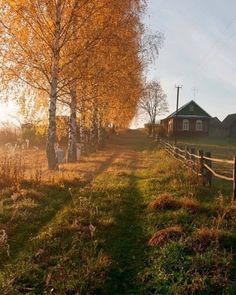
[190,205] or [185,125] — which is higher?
[185,125]

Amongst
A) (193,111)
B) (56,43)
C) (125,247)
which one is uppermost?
(56,43)

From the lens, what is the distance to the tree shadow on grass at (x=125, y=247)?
584 centimetres

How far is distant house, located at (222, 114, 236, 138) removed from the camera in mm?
64812

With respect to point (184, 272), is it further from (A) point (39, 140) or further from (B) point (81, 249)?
(A) point (39, 140)

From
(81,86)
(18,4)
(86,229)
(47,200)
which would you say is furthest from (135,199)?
(81,86)

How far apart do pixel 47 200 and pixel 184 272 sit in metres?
5.70

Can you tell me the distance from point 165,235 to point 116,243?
36.6 inches

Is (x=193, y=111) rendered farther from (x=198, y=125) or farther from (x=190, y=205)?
(x=190, y=205)

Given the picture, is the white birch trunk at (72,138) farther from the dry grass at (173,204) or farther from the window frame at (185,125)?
the window frame at (185,125)

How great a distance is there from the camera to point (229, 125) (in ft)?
227

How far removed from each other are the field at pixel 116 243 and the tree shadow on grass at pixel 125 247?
1 centimetres

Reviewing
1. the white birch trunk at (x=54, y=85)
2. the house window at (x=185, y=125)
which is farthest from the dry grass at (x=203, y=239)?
the house window at (x=185, y=125)

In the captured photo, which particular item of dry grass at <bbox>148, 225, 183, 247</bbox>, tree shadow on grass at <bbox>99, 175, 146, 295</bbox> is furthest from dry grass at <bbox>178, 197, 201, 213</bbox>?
dry grass at <bbox>148, 225, 183, 247</bbox>

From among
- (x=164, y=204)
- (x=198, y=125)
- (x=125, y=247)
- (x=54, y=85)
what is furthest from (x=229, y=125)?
(x=125, y=247)
